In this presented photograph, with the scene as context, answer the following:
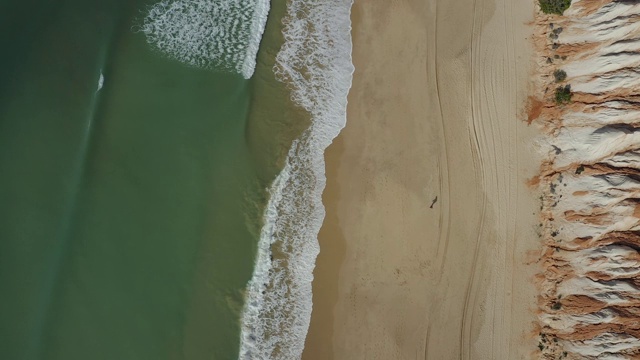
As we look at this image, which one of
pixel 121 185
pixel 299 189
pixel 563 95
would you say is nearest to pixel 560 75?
pixel 563 95

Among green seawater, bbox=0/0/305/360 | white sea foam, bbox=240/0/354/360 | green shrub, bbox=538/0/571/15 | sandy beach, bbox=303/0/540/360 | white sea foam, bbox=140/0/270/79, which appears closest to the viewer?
green seawater, bbox=0/0/305/360

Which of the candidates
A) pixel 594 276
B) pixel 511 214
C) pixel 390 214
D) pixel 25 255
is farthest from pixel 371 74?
pixel 25 255

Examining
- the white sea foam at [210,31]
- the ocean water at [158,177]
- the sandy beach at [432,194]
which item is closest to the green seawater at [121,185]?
the ocean water at [158,177]

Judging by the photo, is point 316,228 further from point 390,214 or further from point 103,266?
point 103,266

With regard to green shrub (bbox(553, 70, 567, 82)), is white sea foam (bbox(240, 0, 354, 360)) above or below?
below

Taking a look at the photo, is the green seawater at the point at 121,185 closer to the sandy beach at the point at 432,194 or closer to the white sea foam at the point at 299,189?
the white sea foam at the point at 299,189

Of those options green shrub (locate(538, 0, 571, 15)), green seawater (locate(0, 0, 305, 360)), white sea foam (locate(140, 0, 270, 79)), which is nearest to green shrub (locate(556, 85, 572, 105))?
green shrub (locate(538, 0, 571, 15))

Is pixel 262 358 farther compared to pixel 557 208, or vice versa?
pixel 557 208

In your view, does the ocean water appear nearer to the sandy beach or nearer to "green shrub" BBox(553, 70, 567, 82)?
the sandy beach
